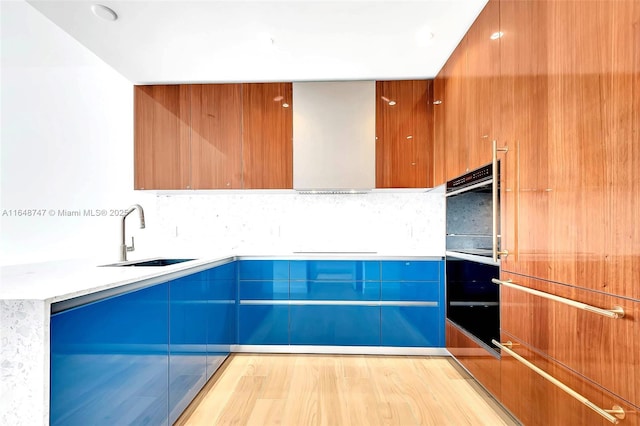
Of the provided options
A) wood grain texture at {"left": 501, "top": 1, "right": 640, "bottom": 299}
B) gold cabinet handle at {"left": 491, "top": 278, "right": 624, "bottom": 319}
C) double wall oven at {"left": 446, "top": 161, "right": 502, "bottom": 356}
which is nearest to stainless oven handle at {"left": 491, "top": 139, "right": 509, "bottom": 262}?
double wall oven at {"left": 446, "top": 161, "right": 502, "bottom": 356}

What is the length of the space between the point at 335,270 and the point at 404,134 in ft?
4.64

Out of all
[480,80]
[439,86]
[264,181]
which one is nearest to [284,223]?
[264,181]

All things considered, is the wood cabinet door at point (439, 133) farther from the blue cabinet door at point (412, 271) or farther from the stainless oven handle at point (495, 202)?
the stainless oven handle at point (495, 202)

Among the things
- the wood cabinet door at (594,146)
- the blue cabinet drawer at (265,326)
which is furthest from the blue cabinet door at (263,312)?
the wood cabinet door at (594,146)

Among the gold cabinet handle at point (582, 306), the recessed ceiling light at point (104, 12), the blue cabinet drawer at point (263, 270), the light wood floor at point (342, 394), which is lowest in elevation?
the light wood floor at point (342, 394)

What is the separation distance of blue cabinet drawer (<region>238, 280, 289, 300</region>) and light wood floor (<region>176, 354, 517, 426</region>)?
51 centimetres

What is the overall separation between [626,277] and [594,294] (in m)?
0.15

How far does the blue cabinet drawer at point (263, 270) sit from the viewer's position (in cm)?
290

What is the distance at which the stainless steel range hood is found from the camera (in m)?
3.04

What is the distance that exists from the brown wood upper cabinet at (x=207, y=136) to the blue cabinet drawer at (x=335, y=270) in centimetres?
80

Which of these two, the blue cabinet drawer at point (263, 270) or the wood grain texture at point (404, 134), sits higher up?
the wood grain texture at point (404, 134)

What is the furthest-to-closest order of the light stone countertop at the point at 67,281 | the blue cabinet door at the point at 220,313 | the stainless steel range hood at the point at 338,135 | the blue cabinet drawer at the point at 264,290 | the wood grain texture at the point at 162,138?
the wood grain texture at the point at 162,138
the stainless steel range hood at the point at 338,135
the blue cabinet drawer at the point at 264,290
the blue cabinet door at the point at 220,313
the light stone countertop at the point at 67,281

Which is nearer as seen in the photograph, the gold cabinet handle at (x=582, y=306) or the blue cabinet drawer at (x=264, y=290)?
the gold cabinet handle at (x=582, y=306)

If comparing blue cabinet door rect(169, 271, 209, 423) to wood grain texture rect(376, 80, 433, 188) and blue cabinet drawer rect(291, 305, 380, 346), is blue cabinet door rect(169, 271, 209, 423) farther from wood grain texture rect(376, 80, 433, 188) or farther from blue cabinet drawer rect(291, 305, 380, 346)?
wood grain texture rect(376, 80, 433, 188)
